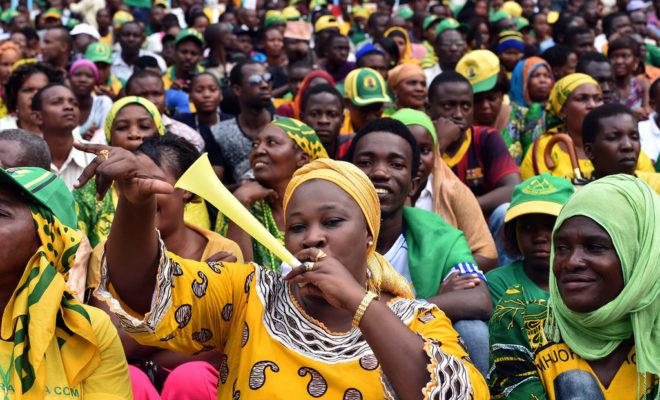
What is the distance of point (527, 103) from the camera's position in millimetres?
9125

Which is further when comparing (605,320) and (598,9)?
(598,9)

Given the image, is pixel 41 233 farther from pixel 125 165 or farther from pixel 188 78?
pixel 188 78

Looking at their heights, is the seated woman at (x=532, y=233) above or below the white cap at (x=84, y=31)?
above

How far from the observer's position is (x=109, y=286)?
8.94 feet

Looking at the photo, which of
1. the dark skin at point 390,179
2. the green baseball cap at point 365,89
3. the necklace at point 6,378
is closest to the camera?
the necklace at point 6,378

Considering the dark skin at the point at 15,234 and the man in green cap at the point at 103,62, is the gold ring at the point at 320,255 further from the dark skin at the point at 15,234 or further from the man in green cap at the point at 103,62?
the man in green cap at the point at 103,62

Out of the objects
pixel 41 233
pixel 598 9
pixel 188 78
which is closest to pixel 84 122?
pixel 188 78

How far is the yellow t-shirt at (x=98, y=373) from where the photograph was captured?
112 inches

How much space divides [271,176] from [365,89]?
2.42 meters

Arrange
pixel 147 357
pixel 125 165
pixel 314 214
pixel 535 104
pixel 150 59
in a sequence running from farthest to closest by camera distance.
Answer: pixel 150 59, pixel 535 104, pixel 147 357, pixel 314 214, pixel 125 165

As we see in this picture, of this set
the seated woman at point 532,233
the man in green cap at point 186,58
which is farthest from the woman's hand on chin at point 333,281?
the man in green cap at point 186,58

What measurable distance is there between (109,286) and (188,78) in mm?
7846

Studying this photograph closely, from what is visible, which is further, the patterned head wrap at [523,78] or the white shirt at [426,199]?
the patterned head wrap at [523,78]

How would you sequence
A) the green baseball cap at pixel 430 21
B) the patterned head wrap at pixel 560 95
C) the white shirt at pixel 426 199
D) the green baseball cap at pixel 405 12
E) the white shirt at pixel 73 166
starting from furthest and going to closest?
the green baseball cap at pixel 405 12, the green baseball cap at pixel 430 21, the patterned head wrap at pixel 560 95, the white shirt at pixel 73 166, the white shirt at pixel 426 199
